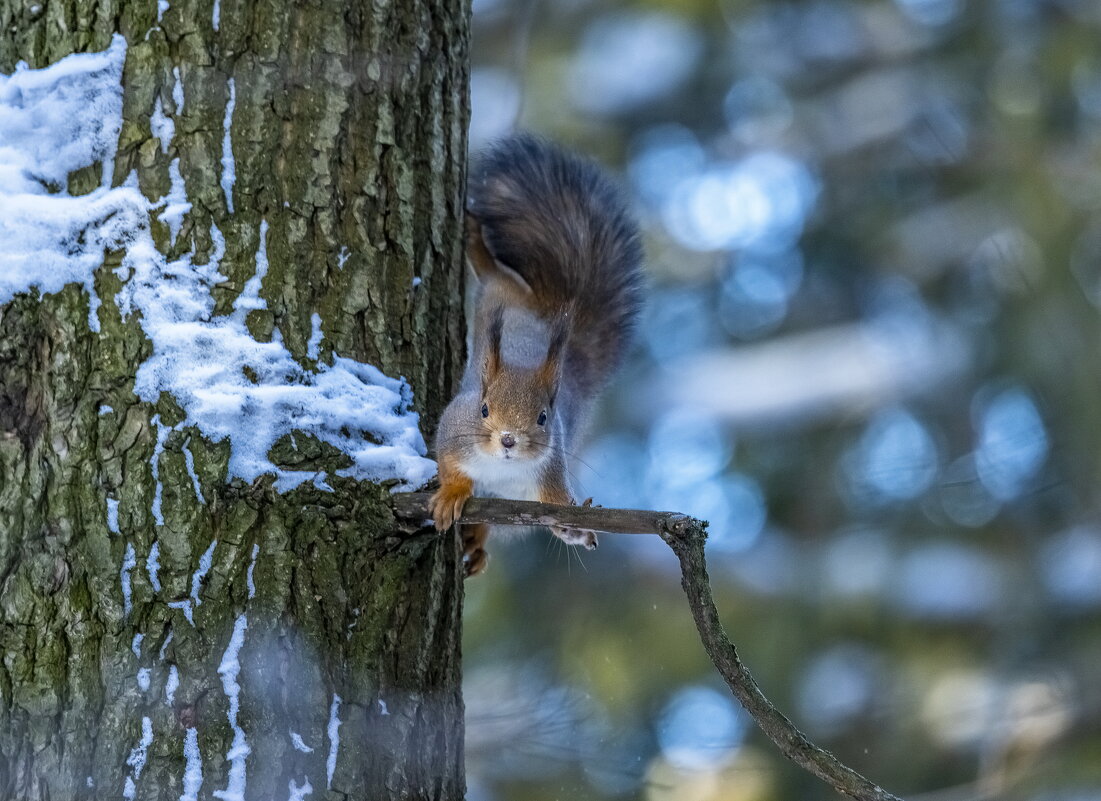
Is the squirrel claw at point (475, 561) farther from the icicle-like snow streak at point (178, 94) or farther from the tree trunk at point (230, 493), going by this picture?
the icicle-like snow streak at point (178, 94)

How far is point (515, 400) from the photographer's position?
5.37 ft

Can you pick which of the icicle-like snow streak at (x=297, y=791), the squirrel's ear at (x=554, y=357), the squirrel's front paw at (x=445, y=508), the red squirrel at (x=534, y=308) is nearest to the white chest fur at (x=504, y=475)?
the red squirrel at (x=534, y=308)

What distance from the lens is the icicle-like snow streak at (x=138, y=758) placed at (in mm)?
1104

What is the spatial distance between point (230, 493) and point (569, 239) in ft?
2.31

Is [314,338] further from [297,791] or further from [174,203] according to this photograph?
[297,791]

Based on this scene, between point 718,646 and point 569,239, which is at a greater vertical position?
point 569,239

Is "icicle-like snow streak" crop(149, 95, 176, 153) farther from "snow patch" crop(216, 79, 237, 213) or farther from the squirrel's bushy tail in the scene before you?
the squirrel's bushy tail

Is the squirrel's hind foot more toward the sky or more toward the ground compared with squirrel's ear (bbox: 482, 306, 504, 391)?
more toward the ground

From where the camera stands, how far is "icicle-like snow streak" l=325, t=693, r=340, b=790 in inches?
46.2

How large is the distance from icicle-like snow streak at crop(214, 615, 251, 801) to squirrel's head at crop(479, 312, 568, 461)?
1.58 feet

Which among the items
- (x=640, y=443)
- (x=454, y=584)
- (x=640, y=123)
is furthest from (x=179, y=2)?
(x=640, y=123)

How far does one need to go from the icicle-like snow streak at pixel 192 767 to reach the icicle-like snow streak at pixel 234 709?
0.02 meters

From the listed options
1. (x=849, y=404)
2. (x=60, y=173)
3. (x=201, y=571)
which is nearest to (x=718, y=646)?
(x=201, y=571)

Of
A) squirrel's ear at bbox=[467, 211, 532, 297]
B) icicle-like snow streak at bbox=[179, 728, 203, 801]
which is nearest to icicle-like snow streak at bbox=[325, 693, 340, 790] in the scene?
icicle-like snow streak at bbox=[179, 728, 203, 801]
